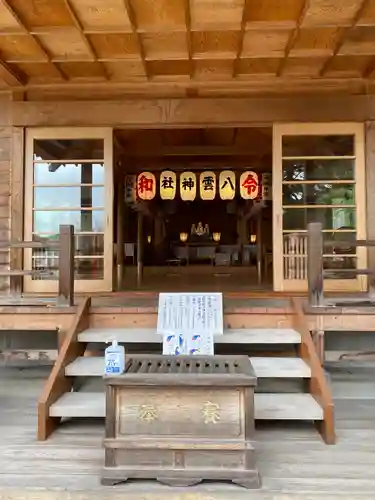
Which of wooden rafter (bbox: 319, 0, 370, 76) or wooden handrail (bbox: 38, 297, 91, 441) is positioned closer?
wooden handrail (bbox: 38, 297, 91, 441)

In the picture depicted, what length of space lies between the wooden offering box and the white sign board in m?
0.83

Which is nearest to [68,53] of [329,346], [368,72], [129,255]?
[368,72]

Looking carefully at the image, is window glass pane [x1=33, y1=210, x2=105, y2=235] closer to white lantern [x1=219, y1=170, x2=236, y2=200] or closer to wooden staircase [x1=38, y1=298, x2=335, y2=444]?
wooden staircase [x1=38, y1=298, x2=335, y2=444]

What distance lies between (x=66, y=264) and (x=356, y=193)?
127 inches

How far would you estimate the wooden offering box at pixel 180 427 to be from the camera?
2203mm

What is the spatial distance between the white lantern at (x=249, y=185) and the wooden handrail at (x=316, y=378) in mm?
3690

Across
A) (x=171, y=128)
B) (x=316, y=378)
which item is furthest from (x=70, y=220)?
(x=316, y=378)

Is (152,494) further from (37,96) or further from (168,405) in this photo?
(37,96)

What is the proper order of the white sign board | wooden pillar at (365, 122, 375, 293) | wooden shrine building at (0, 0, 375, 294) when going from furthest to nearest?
wooden pillar at (365, 122, 375, 293)
wooden shrine building at (0, 0, 375, 294)
the white sign board

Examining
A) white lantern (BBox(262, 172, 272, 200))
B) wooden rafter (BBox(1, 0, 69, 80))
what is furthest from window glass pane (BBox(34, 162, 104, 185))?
white lantern (BBox(262, 172, 272, 200))

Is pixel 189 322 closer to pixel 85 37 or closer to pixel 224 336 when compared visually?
pixel 224 336

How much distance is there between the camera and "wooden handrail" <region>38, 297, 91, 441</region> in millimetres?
2713

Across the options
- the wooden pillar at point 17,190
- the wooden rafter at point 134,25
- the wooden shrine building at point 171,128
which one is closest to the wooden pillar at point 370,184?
the wooden shrine building at point 171,128

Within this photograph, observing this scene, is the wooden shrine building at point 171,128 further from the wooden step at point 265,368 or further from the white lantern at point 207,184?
the white lantern at point 207,184
